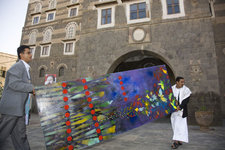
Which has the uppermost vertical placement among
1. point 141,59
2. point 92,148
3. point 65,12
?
point 65,12

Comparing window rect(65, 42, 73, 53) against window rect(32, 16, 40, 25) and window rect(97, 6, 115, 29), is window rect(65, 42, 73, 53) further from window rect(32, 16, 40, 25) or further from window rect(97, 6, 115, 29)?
window rect(32, 16, 40, 25)

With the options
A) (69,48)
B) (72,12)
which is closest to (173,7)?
(69,48)

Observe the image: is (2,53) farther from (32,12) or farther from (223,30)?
(223,30)

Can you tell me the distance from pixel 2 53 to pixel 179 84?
2904cm

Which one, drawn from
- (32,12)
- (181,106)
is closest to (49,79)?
(32,12)

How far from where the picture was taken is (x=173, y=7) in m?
10.1

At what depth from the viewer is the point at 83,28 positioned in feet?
40.2

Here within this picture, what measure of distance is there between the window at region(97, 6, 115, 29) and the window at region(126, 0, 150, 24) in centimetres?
122

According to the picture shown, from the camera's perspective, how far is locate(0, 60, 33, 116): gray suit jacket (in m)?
2.54

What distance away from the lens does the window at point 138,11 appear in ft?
35.2

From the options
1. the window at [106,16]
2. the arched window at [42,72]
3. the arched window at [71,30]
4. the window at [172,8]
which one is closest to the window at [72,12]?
the arched window at [71,30]

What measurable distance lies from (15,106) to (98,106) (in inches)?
61.3

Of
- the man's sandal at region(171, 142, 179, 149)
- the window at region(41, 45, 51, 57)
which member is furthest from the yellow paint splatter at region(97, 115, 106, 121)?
the window at region(41, 45, 51, 57)

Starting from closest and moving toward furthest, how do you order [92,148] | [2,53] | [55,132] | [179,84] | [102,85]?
[55,132], [102,85], [92,148], [179,84], [2,53]
